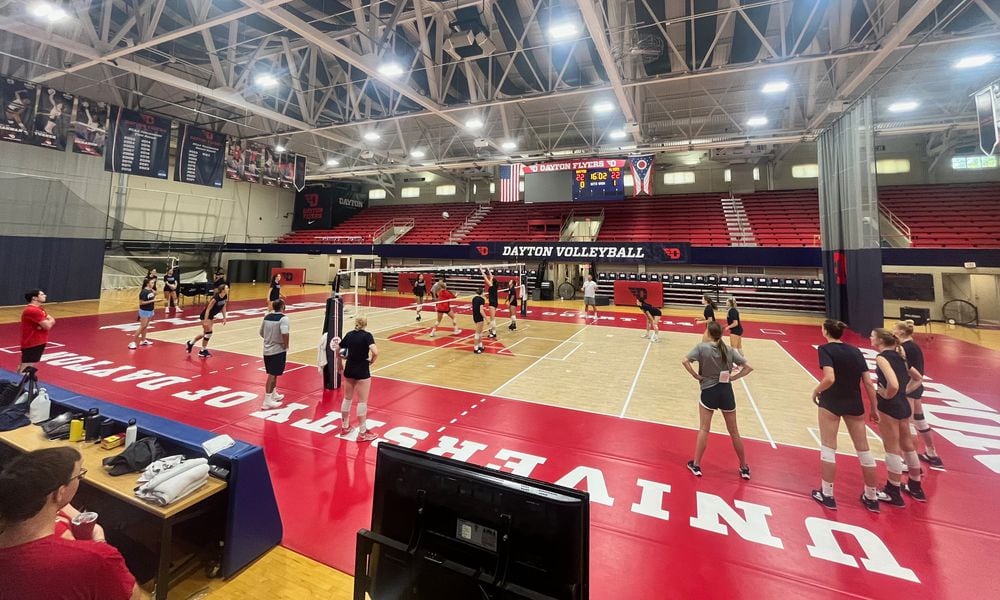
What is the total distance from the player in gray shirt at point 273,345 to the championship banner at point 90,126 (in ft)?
41.3

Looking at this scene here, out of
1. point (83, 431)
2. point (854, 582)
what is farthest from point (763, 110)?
point (83, 431)

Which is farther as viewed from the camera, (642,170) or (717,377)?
(642,170)

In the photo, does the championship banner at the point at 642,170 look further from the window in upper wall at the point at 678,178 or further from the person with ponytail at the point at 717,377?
the person with ponytail at the point at 717,377

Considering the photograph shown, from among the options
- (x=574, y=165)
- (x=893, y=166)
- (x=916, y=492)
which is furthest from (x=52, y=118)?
(x=893, y=166)

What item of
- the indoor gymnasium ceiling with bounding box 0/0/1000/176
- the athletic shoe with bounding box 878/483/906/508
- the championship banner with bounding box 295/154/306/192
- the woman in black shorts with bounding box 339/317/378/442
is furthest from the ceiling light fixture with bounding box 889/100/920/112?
the championship banner with bounding box 295/154/306/192

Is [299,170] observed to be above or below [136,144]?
above

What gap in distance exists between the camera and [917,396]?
455 cm

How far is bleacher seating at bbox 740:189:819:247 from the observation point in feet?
65.7

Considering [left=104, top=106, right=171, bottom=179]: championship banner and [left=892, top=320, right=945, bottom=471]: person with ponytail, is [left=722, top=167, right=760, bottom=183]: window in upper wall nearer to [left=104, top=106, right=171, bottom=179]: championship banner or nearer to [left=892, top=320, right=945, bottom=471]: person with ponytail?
[left=892, top=320, right=945, bottom=471]: person with ponytail

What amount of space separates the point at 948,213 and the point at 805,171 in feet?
22.7

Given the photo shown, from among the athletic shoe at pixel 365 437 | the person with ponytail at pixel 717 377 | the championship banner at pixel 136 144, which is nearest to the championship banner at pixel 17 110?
the championship banner at pixel 136 144

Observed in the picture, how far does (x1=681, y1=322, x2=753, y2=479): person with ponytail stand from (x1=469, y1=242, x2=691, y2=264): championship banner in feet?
56.9

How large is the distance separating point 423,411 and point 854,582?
5.36 meters

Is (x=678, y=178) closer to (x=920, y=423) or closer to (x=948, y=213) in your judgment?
(x=948, y=213)
